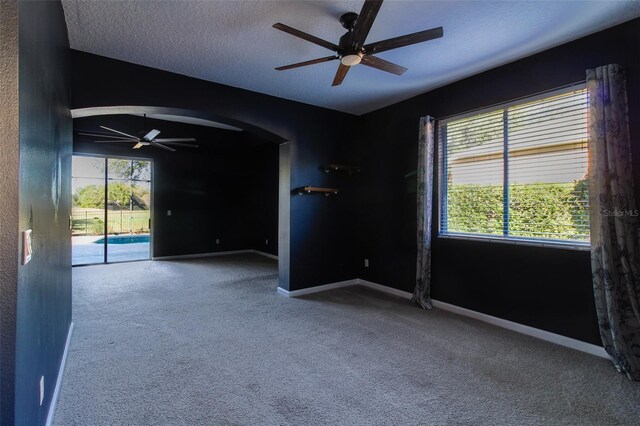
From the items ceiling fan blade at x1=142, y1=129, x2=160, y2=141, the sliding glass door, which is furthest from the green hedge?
the sliding glass door

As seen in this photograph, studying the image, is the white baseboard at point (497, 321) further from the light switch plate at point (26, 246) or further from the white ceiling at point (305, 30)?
the light switch plate at point (26, 246)

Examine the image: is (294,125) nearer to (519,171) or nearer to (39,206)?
(519,171)

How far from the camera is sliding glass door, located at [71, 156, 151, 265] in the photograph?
648cm

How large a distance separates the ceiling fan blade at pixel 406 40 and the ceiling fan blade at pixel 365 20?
0.38ft

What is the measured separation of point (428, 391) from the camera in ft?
7.24

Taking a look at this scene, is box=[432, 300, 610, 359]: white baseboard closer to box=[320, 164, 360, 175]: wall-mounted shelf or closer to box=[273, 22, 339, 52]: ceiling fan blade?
box=[320, 164, 360, 175]: wall-mounted shelf

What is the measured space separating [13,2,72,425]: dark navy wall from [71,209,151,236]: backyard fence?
5199 mm

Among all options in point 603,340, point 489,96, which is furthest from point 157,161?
point 603,340

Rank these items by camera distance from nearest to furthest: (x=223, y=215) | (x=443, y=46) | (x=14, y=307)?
(x=14, y=307) → (x=443, y=46) → (x=223, y=215)

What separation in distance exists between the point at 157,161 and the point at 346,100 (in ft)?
16.2

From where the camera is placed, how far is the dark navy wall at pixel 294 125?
3189 millimetres

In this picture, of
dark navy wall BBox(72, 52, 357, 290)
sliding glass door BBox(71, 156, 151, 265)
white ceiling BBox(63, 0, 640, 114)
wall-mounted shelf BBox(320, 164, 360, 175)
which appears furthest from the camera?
sliding glass door BBox(71, 156, 151, 265)

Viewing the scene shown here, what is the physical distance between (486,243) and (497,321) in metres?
0.86

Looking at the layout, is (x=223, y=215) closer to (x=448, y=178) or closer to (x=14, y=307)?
(x=448, y=178)
